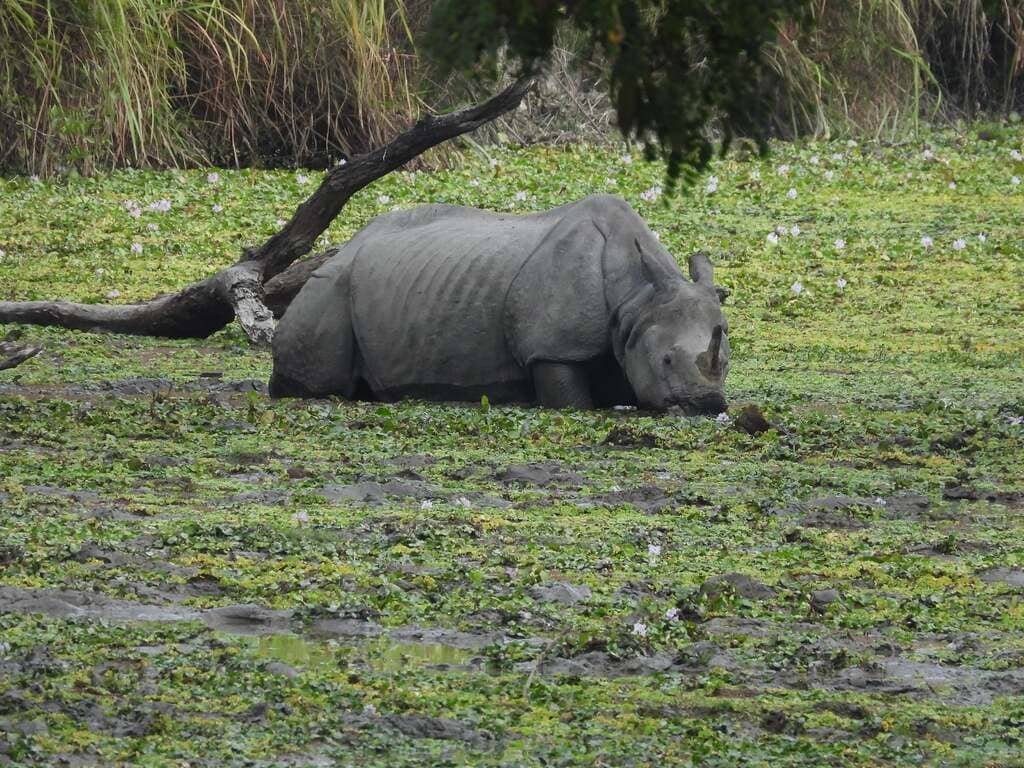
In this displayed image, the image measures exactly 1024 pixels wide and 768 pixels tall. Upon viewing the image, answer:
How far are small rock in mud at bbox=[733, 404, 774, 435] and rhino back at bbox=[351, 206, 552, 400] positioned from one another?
1253 millimetres

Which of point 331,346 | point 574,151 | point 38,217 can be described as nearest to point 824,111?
point 574,151

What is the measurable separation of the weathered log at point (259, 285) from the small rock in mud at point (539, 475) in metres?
3.07

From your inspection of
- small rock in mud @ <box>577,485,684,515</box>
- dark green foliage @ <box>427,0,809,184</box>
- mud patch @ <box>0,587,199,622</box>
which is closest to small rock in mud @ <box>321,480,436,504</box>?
small rock in mud @ <box>577,485,684,515</box>

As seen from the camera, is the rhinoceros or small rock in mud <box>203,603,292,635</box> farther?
the rhinoceros

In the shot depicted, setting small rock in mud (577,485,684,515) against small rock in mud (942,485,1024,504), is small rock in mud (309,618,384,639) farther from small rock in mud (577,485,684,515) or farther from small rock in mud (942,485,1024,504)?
small rock in mud (942,485,1024,504)

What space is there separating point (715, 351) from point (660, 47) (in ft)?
17.8

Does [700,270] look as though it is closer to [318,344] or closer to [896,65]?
[318,344]

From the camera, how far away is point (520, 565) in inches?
248

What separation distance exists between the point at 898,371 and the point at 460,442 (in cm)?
320

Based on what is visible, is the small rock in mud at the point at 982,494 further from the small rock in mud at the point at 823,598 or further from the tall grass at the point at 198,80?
the tall grass at the point at 198,80

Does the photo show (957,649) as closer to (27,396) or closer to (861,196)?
(27,396)

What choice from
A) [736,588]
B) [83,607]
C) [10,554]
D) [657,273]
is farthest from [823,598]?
[657,273]

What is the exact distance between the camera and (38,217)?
1524 centimetres

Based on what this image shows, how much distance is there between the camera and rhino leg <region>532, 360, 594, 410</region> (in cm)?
970
